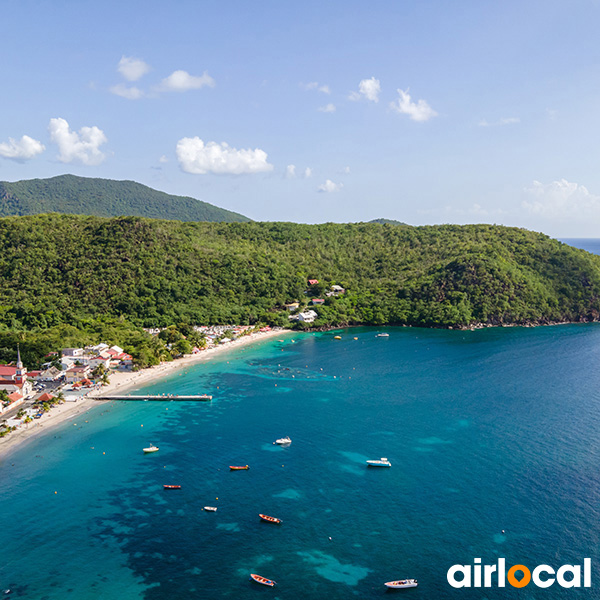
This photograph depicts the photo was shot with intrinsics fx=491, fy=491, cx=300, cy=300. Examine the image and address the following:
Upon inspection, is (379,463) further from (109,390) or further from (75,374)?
(75,374)

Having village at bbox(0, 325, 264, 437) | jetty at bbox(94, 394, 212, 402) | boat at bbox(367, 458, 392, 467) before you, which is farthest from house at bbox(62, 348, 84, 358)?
boat at bbox(367, 458, 392, 467)

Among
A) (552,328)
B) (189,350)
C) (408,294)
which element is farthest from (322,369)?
(552,328)

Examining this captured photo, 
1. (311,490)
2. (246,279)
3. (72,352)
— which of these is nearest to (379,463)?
(311,490)

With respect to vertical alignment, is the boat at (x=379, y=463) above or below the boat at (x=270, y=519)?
above

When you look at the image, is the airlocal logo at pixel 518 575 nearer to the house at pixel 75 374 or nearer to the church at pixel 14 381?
the church at pixel 14 381

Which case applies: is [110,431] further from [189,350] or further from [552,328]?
[552,328]

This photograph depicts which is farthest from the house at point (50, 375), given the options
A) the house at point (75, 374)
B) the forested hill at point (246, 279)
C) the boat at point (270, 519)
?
the boat at point (270, 519)

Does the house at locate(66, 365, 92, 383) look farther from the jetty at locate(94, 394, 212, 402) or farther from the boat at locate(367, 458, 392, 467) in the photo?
the boat at locate(367, 458, 392, 467)
